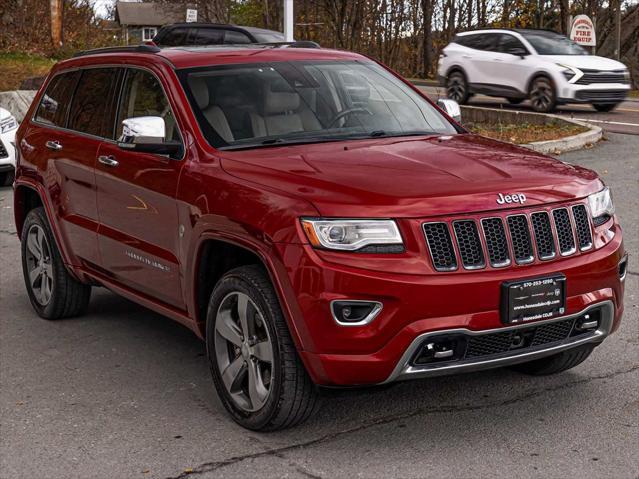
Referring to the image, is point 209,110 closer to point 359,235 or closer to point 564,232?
point 359,235

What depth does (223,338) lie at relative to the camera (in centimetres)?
498

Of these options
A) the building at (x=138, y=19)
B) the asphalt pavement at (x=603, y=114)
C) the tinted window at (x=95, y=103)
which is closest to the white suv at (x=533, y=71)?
the asphalt pavement at (x=603, y=114)

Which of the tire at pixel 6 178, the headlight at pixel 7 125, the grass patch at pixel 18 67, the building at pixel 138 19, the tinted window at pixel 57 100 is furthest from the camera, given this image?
the building at pixel 138 19

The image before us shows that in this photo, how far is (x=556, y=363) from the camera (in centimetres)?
552

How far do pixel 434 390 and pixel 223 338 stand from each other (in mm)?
1143

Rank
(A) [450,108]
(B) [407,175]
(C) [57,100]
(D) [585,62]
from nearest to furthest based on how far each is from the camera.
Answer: (B) [407,175] → (A) [450,108] → (C) [57,100] → (D) [585,62]

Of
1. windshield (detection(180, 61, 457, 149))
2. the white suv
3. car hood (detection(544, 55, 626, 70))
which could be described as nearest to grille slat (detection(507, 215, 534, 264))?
windshield (detection(180, 61, 457, 149))

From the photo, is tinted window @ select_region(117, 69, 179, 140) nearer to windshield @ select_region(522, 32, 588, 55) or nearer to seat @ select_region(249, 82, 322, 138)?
seat @ select_region(249, 82, 322, 138)

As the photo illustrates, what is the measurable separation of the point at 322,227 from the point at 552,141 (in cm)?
1190

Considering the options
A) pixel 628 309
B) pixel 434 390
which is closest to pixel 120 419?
pixel 434 390

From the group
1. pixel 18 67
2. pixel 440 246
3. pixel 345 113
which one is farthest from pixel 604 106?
pixel 440 246

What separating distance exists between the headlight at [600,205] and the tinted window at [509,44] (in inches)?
691

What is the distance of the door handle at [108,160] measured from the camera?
587cm

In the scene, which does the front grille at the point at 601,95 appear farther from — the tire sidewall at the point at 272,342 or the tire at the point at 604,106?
the tire sidewall at the point at 272,342
